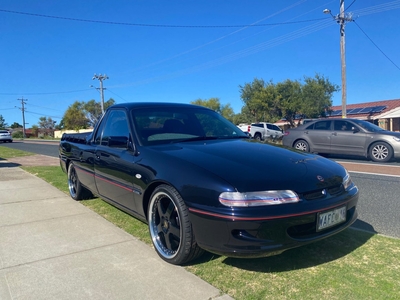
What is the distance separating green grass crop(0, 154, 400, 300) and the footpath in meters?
0.22

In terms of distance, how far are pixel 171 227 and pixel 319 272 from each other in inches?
51.9

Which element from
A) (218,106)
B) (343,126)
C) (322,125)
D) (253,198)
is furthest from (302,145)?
(218,106)

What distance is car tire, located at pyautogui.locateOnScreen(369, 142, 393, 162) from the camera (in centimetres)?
1045

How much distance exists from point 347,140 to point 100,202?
8.96 m

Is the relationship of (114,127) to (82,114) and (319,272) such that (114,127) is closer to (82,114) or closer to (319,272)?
(319,272)

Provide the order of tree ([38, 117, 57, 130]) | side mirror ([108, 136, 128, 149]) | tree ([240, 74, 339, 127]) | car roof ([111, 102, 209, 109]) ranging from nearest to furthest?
side mirror ([108, 136, 128, 149]), car roof ([111, 102, 209, 109]), tree ([240, 74, 339, 127]), tree ([38, 117, 57, 130])

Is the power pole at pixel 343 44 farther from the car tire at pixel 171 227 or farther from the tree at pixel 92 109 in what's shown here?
the tree at pixel 92 109

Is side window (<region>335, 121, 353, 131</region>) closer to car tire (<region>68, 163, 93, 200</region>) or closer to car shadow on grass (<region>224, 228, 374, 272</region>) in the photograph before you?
car shadow on grass (<region>224, 228, 374, 272</region>)

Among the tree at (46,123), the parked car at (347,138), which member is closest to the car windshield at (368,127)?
the parked car at (347,138)

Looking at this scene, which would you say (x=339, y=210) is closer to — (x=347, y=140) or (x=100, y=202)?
(x=100, y=202)

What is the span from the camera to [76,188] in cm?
552

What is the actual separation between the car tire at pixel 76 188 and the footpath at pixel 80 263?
1.84 feet

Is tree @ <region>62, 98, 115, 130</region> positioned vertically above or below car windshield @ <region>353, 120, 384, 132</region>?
above

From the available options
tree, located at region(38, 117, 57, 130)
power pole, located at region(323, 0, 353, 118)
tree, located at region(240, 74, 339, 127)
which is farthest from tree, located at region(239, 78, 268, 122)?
tree, located at region(38, 117, 57, 130)
